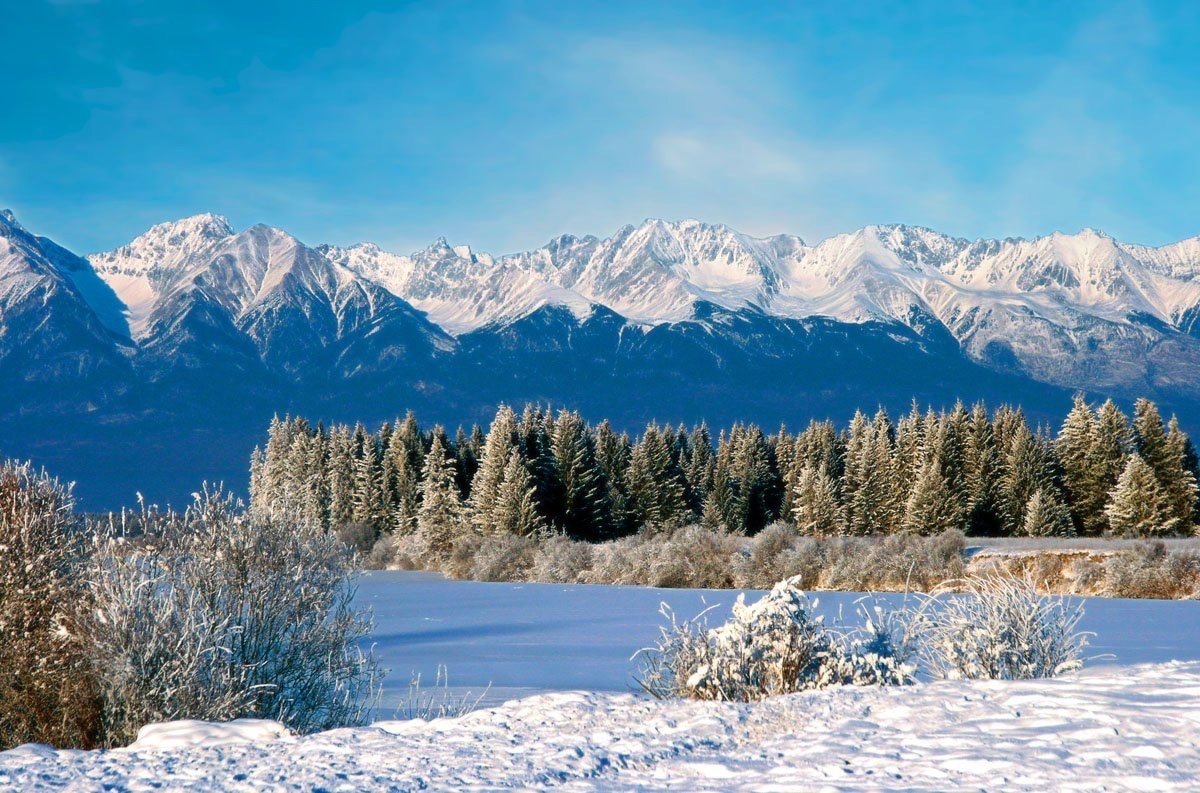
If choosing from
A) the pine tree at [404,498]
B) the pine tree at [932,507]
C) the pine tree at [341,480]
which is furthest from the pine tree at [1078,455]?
the pine tree at [341,480]

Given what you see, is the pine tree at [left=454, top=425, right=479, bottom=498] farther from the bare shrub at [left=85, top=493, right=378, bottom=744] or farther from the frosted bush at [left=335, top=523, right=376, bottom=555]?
the bare shrub at [left=85, top=493, right=378, bottom=744]

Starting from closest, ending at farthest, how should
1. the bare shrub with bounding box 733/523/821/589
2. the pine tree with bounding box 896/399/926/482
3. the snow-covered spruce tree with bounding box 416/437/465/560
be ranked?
1. the bare shrub with bounding box 733/523/821/589
2. the snow-covered spruce tree with bounding box 416/437/465/560
3. the pine tree with bounding box 896/399/926/482

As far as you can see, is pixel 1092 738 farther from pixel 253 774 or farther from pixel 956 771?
pixel 253 774

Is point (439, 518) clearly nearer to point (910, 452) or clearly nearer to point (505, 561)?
point (505, 561)

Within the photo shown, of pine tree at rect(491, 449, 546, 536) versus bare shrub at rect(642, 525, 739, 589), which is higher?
pine tree at rect(491, 449, 546, 536)

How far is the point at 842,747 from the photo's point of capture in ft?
24.7

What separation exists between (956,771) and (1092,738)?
4.56 ft

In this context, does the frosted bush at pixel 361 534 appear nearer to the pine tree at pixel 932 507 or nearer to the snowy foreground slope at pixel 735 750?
the pine tree at pixel 932 507

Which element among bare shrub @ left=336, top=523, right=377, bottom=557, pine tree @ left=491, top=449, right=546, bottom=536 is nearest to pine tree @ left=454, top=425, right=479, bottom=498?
bare shrub @ left=336, top=523, right=377, bottom=557

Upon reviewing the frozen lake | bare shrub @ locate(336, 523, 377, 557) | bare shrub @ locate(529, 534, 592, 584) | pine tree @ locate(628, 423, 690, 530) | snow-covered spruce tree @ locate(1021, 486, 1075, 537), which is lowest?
the frozen lake

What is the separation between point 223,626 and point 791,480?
200ft

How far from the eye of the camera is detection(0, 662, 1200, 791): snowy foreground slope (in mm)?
6773

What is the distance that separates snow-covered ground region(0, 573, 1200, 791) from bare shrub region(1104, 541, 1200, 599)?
23.4 meters

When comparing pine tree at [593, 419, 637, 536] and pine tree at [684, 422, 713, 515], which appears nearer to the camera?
pine tree at [593, 419, 637, 536]
